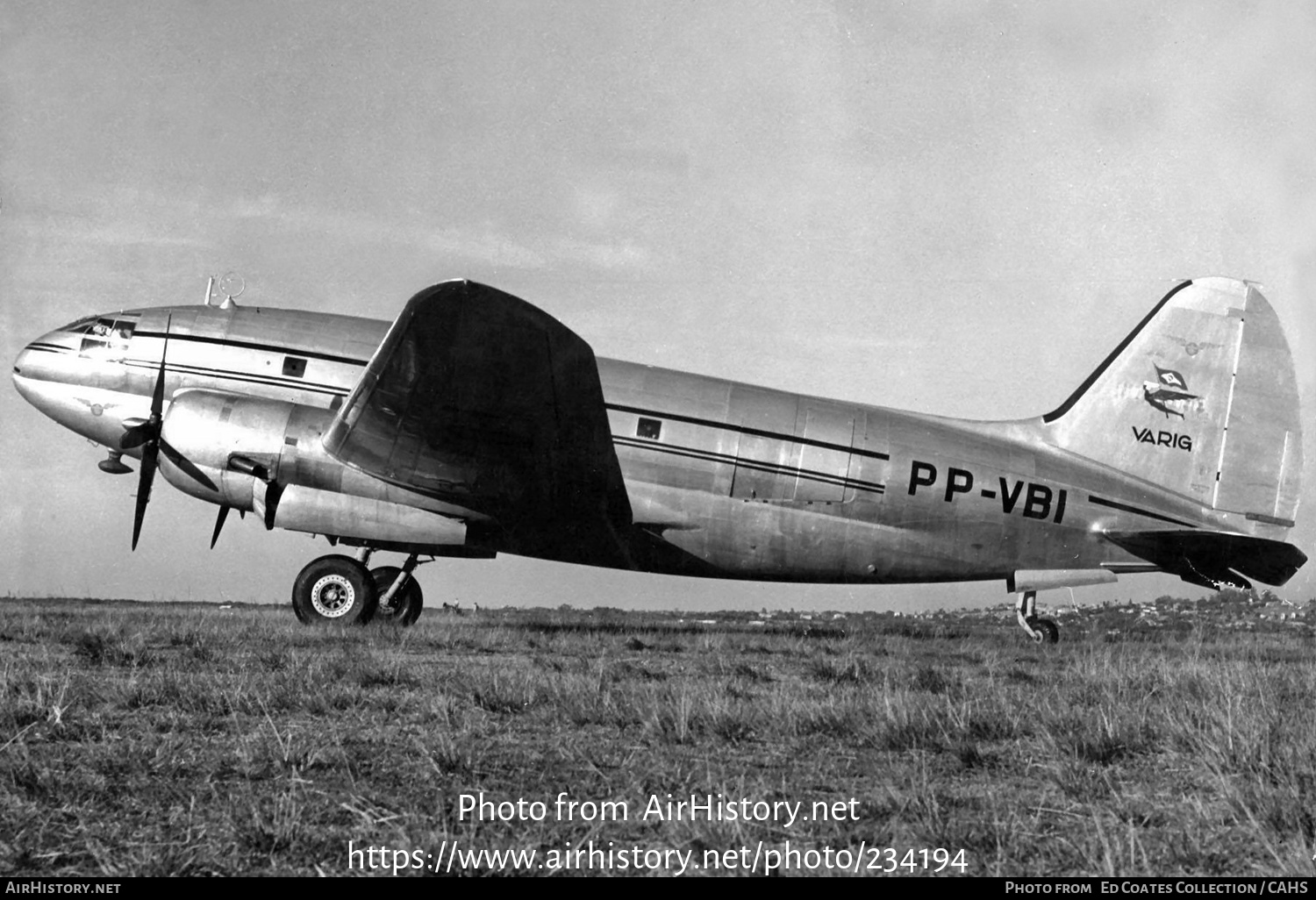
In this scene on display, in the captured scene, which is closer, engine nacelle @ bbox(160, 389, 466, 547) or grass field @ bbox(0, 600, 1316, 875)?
grass field @ bbox(0, 600, 1316, 875)

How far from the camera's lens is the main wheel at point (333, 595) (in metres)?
13.5

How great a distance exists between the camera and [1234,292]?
50.9 feet

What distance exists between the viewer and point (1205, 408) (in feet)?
50.0

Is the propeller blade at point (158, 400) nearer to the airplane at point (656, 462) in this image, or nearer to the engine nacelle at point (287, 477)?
the airplane at point (656, 462)

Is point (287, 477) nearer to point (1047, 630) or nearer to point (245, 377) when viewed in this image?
point (245, 377)

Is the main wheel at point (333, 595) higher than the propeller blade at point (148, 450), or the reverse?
the propeller blade at point (148, 450)

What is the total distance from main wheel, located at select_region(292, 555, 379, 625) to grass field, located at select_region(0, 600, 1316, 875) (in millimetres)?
3424

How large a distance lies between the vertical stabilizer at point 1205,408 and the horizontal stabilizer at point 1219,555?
3.14 ft

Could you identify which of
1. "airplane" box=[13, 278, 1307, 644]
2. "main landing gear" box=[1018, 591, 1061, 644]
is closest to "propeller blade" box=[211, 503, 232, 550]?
"airplane" box=[13, 278, 1307, 644]

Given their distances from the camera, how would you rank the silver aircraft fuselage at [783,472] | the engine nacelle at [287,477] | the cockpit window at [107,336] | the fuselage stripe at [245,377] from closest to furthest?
the engine nacelle at [287,477] < the silver aircraft fuselage at [783,472] < the fuselage stripe at [245,377] < the cockpit window at [107,336]

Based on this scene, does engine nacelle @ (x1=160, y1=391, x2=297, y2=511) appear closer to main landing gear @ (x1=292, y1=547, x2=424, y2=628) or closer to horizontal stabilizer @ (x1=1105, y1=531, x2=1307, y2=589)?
main landing gear @ (x1=292, y1=547, x2=424, y2=628)

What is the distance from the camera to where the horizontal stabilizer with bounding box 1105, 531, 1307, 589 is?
1393 centimetres

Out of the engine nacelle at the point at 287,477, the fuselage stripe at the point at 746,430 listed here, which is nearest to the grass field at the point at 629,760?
the engine nacelle at the point at 287,477

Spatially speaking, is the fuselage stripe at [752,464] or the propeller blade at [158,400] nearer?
the fuselage stripe at [752,464]
